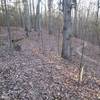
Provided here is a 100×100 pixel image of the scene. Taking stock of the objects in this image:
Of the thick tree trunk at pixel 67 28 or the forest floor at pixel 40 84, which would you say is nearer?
the forest floor at pixel 40 84

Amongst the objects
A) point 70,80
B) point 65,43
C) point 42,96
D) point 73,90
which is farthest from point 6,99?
point 65,43

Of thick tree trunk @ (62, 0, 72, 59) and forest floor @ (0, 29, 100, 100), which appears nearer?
forest floor @ (0, 29, 100, 100)

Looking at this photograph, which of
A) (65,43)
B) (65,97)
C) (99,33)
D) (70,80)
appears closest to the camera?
(65,97)

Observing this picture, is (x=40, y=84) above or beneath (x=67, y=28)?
beneath

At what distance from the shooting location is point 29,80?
18.2 feet

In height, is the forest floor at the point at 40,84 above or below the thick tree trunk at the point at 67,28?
below

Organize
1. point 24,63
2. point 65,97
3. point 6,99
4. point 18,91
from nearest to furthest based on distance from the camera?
1. point 6,99
2. point 18,91
3. point 65,97
4. point 24,63

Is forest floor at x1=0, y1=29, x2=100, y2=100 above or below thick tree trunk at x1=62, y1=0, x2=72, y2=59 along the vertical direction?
below

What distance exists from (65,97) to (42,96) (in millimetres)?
786

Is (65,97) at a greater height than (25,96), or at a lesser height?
lesser

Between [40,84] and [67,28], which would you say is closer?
[40,84]

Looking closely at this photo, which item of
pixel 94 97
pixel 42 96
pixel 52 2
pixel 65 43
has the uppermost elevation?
pixel 52 2

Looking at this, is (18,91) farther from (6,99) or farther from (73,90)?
(73,90)

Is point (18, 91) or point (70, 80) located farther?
point (70, 80)
